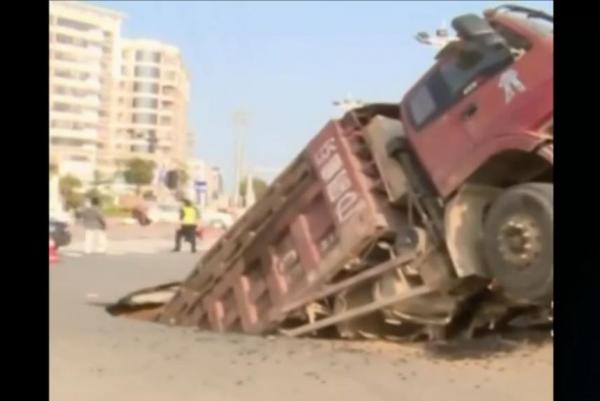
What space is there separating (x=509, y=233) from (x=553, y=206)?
8.6 inches

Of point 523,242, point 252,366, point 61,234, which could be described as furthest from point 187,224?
point 523,242

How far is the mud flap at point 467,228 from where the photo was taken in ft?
11.4

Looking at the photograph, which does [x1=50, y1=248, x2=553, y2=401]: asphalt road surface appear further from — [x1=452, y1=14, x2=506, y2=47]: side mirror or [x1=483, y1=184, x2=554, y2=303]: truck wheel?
[x1=452, y1=14, x2=506, y2=47]: side mirror

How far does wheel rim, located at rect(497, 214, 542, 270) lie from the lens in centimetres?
318

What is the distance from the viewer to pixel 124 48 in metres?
3.12

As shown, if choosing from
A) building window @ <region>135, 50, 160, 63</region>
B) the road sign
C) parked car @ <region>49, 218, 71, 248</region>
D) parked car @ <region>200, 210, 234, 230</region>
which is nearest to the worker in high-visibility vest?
parked car @ <region>200, 210, 234, 230</region>

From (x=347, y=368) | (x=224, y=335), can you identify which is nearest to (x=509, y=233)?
(x=347, y=368)

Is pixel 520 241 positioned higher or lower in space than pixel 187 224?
lower

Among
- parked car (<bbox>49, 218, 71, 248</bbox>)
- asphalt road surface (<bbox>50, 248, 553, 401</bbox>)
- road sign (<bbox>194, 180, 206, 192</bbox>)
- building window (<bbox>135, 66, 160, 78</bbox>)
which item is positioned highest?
building window (<bbox>135, 66, 160, 78</bbox>)

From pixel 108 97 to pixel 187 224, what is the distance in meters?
0.81

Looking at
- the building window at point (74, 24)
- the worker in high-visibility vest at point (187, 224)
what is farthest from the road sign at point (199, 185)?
the building window at point (74, 24)

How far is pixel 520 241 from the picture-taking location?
10.6ft

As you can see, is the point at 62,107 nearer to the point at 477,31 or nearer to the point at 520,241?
the point at 477,31
